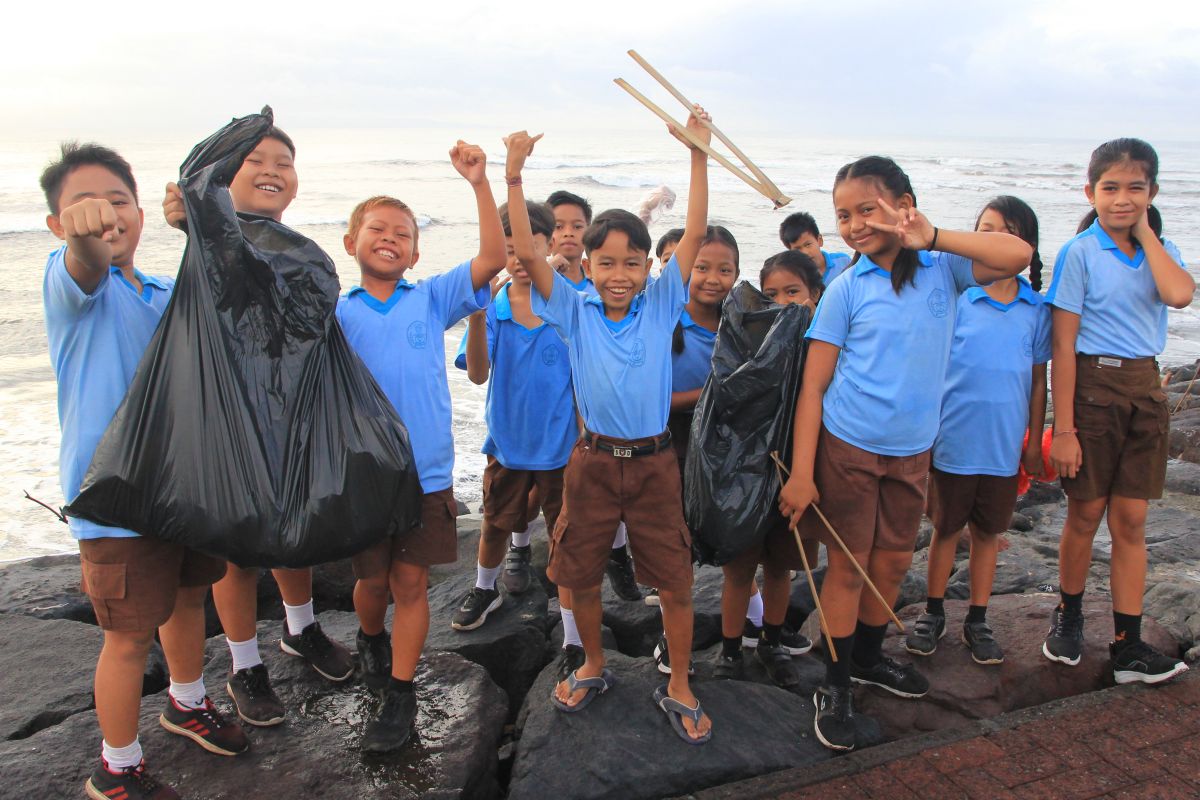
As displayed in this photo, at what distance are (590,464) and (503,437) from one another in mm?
995

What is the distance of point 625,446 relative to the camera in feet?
9.19

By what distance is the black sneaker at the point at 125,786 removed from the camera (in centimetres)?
239

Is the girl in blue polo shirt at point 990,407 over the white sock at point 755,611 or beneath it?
over

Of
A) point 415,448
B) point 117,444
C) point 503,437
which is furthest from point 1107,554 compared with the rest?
point 117,444

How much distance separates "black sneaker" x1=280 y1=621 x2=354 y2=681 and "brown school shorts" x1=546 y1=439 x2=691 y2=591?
37.0 inches

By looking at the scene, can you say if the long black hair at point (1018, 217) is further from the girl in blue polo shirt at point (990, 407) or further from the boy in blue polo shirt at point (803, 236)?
the boy in blue polo shirt at point (803, 236)

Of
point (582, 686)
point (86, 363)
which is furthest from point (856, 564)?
point (86, 363)

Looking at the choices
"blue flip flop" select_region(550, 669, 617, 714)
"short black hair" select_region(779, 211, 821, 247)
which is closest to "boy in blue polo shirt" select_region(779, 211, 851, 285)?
"short black hair" select_region(779, 211, 821, 247)

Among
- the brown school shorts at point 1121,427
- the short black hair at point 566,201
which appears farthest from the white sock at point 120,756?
the brown school shorts at point 1121,427

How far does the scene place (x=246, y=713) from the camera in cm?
284

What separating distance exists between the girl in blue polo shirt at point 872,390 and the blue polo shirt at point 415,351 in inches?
47.7

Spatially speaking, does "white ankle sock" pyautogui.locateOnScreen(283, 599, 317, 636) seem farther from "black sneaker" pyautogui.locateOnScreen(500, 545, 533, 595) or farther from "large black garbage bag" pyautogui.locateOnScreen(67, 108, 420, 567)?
"black sneaker" pyautogui.locateOnScreen(500, 545, 533, 595)

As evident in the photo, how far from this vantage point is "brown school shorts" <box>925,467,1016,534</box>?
3252 millimetres

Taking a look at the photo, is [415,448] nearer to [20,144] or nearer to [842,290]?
[842,290]
